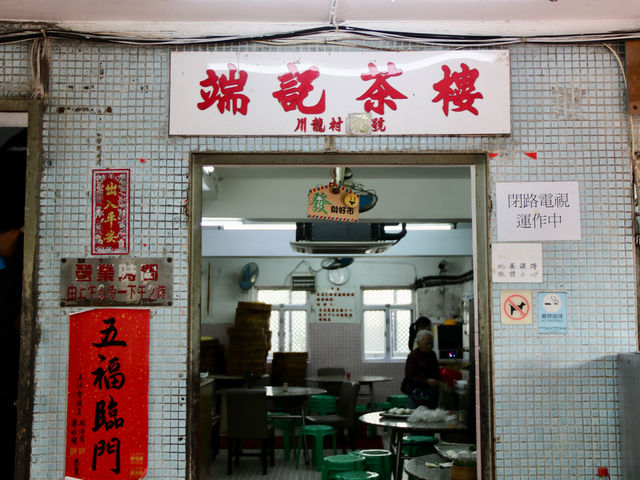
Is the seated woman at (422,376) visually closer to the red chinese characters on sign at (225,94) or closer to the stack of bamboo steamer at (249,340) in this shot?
the stack of bamboo steamer at (249,340)

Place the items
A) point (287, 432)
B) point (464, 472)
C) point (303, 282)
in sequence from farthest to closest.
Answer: point (303, 282) < point (287, 432) < point (464, 472)

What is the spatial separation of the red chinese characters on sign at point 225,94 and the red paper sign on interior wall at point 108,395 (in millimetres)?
1084

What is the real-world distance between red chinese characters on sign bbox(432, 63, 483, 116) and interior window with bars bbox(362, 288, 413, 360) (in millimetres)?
A: 9870

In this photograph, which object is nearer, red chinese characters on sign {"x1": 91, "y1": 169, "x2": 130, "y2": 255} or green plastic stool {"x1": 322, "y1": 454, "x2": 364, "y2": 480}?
red chinese characters on sign {"x1": 91, "y1": 169, "x2": 130, "y2": 255}

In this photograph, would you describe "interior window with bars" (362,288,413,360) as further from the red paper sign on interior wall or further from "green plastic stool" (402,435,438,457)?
the red paper sign on interior wall

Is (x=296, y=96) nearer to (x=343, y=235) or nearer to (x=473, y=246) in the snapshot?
(x=473, y=246)

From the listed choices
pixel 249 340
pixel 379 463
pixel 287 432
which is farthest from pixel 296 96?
pixel 249 340

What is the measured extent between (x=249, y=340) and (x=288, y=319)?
1.31 meters

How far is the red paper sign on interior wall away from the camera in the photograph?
3152mm

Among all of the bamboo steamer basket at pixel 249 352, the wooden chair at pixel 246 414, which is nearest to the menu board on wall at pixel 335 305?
the bamboo steamer basket at pixel 249 352

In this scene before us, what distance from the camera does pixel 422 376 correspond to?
7750mm

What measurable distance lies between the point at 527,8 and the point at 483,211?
1.01 meters

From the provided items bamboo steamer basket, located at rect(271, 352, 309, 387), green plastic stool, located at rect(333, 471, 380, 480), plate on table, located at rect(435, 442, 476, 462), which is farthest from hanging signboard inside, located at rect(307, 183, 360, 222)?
bamboo steamer basket, located at rect(271, 352, 309, 387)

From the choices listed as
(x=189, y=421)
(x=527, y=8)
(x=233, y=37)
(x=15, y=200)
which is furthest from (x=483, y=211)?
(x=15, y=200)
